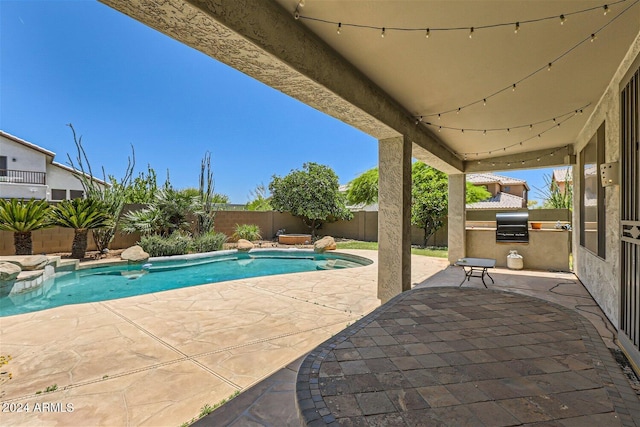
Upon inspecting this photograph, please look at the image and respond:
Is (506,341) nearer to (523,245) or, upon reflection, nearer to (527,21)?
(527,21)

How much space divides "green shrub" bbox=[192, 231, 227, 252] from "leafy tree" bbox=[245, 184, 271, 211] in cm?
483

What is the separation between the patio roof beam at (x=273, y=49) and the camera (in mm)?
1860

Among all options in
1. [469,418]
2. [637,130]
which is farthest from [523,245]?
[469,418]

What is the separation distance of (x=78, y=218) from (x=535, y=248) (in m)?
12.8

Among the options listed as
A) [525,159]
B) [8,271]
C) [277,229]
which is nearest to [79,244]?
[8,271]

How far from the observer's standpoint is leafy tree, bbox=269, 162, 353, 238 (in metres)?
13.7

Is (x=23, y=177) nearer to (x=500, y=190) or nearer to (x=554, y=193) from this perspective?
(x=554, y=193)

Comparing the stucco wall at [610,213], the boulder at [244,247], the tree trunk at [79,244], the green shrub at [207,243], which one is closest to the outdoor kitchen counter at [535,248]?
the stucco wall at [610,213]

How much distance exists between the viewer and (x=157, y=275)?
25.4ft

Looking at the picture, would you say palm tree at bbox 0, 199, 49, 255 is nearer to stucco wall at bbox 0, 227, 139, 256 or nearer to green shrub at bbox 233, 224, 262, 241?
stucco wall at bbox 0, 227, 139, 256

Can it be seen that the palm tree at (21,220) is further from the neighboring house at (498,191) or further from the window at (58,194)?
the window at (58,194)

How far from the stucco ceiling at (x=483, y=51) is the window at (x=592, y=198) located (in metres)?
0.71

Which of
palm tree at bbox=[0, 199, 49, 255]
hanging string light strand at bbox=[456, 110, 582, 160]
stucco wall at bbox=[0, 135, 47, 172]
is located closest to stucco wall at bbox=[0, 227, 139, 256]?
palm tree at bbox=[0, 199, 49, 255]

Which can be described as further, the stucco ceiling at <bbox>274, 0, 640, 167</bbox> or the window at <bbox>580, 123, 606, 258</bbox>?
the window at <bbox>580, 123, 606, 258</bbox>
